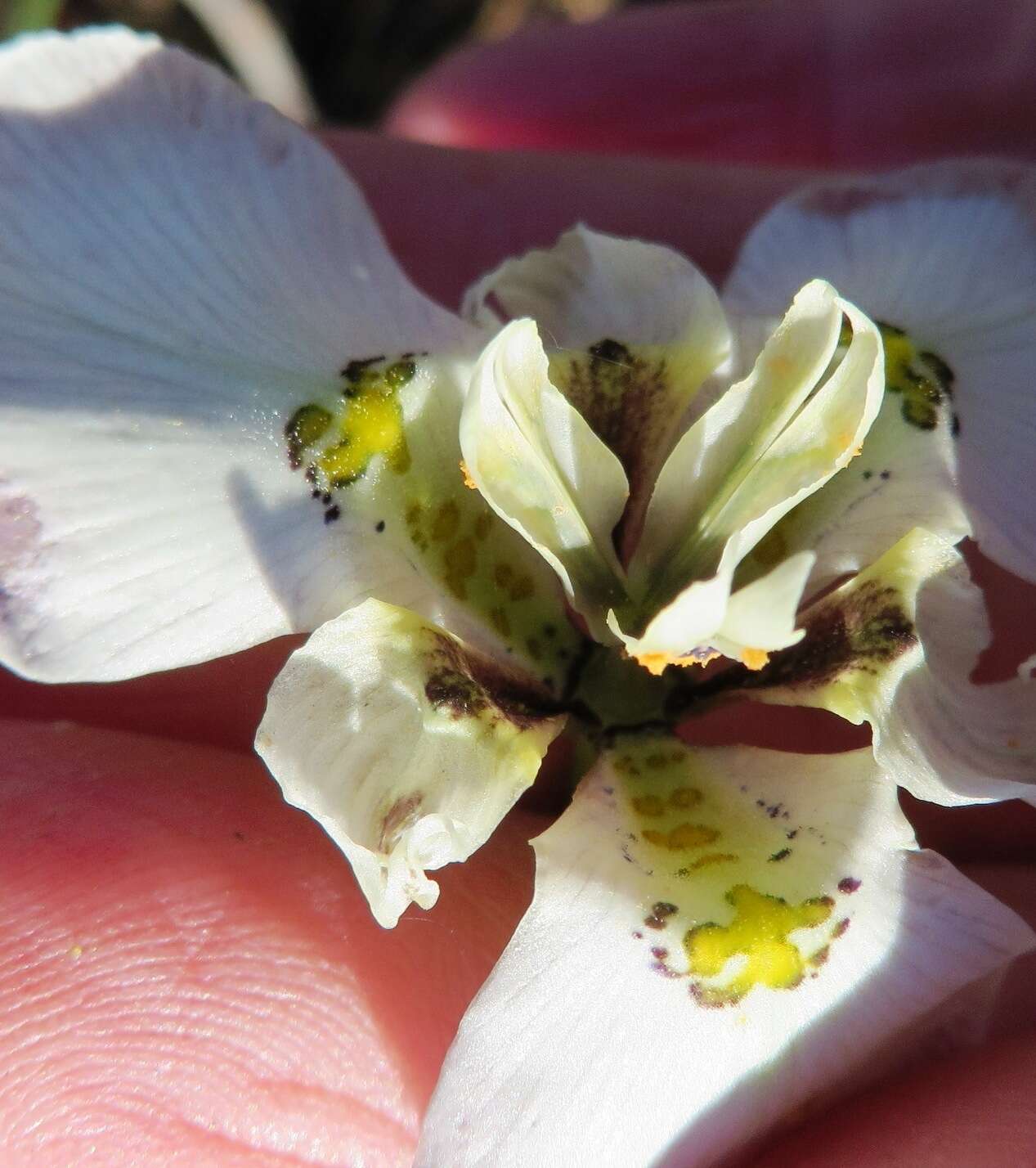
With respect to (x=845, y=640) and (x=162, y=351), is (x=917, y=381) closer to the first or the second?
(x=845, y=640)

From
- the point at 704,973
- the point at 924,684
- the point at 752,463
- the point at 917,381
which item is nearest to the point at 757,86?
the point at 917,381

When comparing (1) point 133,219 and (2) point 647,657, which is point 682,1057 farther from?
(1) point 133,219

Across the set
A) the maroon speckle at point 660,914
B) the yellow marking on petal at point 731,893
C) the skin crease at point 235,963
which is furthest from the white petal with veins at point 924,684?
the skin crease at point 235,963

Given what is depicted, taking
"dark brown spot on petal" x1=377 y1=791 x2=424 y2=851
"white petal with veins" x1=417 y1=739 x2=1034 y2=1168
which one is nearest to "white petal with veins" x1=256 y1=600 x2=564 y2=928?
"dark brown spot on petal" x1=377 y1=791 x2=424 y2=851

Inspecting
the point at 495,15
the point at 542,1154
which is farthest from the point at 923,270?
the point at 495,15

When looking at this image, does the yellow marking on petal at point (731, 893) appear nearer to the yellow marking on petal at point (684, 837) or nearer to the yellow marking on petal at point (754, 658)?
the yellow marking on petal at point (684, 837)

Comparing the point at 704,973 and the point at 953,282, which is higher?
the point at 953,282
